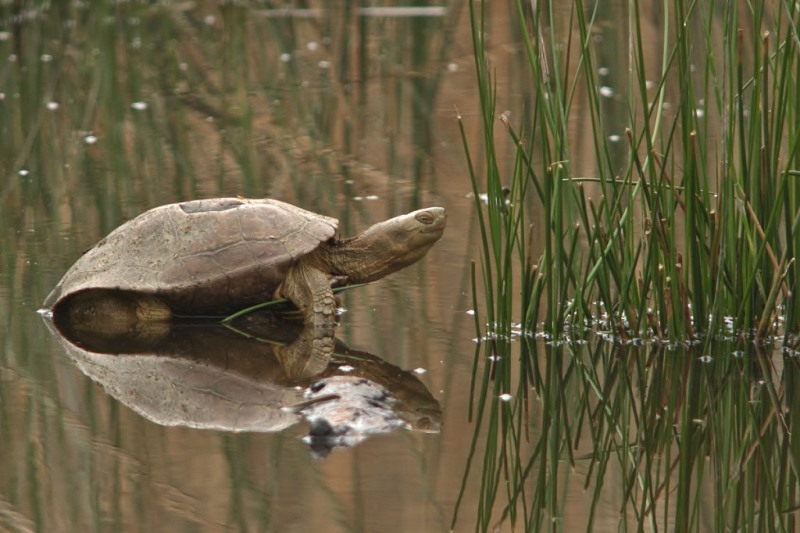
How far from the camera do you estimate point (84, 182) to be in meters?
5.71

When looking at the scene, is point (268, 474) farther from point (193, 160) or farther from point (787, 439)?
point (193, 160)

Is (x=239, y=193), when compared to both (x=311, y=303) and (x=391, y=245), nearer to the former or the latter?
(x=391, y=245)

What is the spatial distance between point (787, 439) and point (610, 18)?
728 centimetres

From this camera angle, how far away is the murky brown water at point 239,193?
2588mm

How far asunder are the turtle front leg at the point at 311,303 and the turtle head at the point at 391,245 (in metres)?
0.17

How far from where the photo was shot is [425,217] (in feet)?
13.2

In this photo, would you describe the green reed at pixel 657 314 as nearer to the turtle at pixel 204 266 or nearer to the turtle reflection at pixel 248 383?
the turtle reflection at pixel 248 383

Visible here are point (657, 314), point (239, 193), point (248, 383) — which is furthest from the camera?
point (239, 193)

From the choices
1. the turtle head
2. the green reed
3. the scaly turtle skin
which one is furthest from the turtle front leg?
the green reed

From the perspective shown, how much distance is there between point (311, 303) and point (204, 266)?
0.35 metres

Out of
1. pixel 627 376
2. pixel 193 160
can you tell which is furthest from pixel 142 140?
pixel 627 376

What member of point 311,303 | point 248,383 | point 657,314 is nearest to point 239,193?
point 311,303

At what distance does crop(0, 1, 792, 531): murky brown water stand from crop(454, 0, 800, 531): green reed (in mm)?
78

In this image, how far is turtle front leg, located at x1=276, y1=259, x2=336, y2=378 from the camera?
3.69 metres
